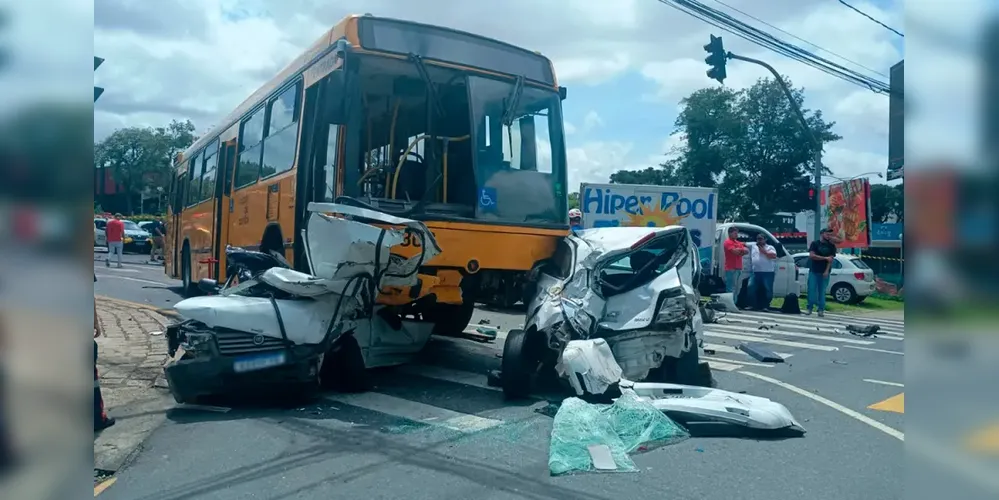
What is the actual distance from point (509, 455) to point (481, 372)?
319 centimetres

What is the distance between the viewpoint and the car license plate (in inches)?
245

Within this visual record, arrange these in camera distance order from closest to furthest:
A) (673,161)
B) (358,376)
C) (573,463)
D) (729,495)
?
(729,495), (573,463), (358,376), (673,161)

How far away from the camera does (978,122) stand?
6.09ft

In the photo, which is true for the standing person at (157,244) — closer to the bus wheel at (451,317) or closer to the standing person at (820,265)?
the bus wheel at (451,317)

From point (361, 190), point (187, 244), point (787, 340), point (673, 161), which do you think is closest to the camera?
point (361, 190)

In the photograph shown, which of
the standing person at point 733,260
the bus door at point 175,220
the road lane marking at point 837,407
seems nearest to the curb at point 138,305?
the bus door at point 175,220

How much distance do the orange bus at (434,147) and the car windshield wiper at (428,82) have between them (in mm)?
12

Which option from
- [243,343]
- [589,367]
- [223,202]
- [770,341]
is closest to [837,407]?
[589,367]

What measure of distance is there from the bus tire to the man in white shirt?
11500mm

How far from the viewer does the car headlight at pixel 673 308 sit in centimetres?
675

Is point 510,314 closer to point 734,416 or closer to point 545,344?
point 545,344

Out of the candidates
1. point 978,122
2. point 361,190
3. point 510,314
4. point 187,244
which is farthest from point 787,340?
point 187,244

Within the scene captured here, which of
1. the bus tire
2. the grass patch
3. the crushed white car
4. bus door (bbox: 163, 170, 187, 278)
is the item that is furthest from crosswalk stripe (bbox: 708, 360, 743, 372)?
bus door (bbox: 163, 170, 187, 278)

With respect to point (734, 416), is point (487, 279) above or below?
above
